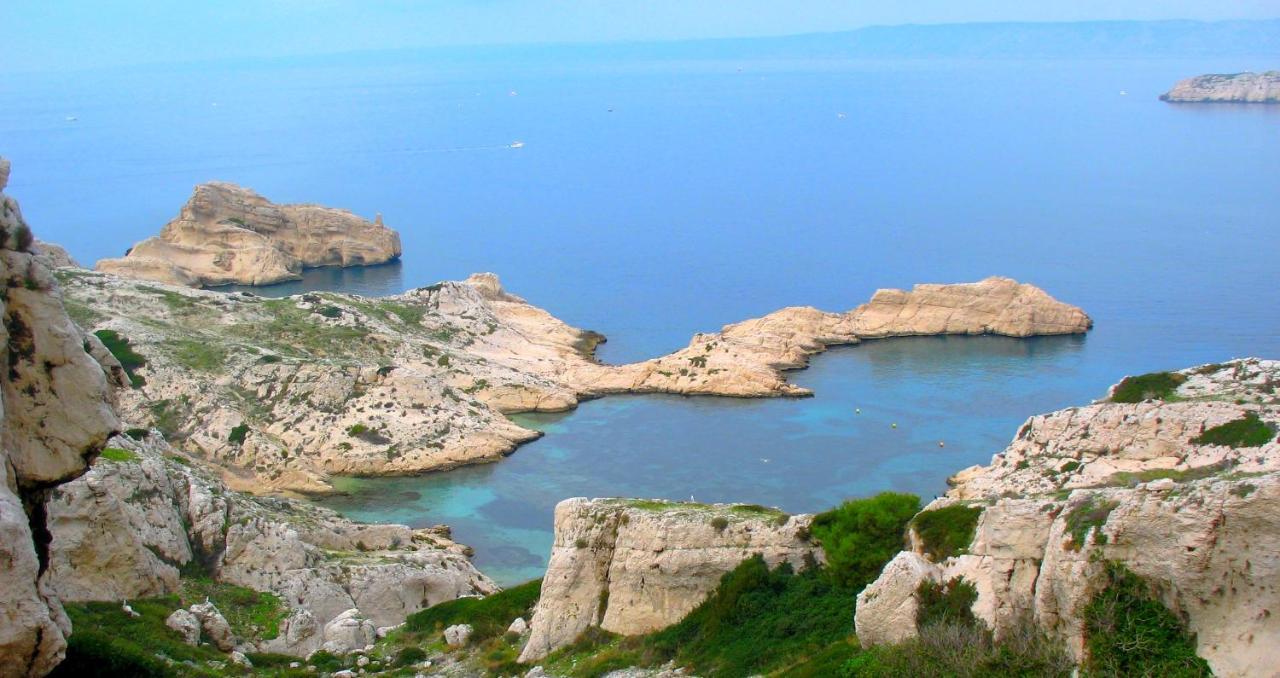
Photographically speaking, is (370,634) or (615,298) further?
(615,298)

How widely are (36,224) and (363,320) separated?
8501cm

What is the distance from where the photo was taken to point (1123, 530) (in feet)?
62.2

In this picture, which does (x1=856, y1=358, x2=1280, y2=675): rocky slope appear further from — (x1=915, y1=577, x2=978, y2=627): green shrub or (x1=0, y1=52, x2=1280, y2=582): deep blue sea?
(x1=0, y1=52, x2=1280, y2=582): deep blue sea

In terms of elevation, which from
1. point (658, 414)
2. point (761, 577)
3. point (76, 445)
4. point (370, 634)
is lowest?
point (658, 414)

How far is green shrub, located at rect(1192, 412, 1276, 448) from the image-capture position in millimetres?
34972

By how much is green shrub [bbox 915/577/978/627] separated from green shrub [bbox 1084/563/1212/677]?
2402mm

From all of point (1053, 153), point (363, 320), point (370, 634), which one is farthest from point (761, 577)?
point (1053, 153)

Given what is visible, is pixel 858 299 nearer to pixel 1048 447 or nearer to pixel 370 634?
pixel 1048 447

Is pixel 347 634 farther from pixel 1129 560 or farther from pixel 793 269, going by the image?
pixel 793 269

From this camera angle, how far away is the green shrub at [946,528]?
908 inches

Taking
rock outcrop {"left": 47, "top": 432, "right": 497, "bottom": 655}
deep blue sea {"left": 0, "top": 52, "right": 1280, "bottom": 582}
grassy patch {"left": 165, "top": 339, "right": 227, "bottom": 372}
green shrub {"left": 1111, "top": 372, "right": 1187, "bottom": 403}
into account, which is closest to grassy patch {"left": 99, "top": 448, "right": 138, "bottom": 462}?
rock outcrop {"left": 47, "top": 432, "right": 497, "bottom": 655}

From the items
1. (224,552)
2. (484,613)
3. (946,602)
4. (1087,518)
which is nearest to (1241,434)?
(946,602)

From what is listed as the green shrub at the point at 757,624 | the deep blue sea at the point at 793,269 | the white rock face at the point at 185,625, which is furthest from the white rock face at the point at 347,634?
the deep blue sea at the point at 793,269

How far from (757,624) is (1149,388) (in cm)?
2082
